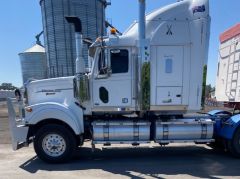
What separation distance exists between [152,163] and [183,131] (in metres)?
1.10

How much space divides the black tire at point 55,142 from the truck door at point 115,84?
997 millimetres

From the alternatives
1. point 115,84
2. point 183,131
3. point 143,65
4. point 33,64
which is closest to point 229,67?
point 183,131

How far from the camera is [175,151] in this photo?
7879mm

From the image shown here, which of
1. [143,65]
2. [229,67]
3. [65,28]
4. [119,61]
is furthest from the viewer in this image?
[65,28]

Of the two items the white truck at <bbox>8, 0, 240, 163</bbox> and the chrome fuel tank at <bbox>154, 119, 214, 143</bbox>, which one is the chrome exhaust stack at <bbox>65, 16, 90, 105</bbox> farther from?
the chrome fuel tank at <bbox>154, 119, 214, 143</bbox>

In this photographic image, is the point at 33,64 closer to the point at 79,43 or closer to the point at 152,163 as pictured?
the point at 79,43

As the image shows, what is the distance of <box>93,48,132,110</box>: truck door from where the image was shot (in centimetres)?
684

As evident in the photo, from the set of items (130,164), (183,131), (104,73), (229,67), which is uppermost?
(229,67)

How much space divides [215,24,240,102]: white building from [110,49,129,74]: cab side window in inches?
117

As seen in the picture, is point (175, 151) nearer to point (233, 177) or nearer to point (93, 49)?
point (233, 177)

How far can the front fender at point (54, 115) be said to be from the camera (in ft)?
21.8

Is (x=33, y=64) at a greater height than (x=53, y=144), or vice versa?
(x=33, y=64)

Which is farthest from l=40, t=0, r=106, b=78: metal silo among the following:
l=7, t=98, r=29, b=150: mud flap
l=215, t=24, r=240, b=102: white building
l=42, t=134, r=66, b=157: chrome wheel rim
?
l=215, t=24, r=240, b=102: white building

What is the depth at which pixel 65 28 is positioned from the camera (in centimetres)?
1190
